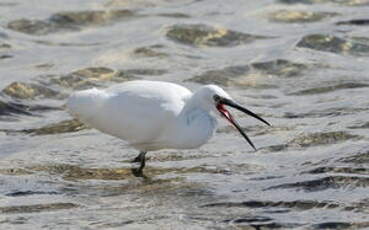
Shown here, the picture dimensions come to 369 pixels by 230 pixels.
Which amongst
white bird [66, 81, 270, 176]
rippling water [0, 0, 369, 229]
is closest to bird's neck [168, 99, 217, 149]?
white bird [66, 81, 270, 176]

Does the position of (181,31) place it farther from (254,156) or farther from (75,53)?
(254,156)

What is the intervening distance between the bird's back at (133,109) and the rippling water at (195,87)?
34 cm

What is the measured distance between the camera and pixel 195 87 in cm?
1194

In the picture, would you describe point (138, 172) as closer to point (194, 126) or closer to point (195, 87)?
point (194, 126)

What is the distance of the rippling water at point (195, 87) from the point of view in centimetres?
809

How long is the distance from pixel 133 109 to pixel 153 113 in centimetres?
17

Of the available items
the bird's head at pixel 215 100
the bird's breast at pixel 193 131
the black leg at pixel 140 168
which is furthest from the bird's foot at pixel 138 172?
the bird's head at pixel 215 100

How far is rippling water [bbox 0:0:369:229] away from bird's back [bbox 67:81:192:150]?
1.12 feet

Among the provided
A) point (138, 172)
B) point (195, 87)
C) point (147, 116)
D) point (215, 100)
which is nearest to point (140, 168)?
point (138, 172)

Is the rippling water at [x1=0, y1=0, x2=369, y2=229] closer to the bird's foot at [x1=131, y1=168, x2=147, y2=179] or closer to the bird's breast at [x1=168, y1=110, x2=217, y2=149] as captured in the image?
the bird's foot at [x1=131, y1=168, x2=147, y2=179]

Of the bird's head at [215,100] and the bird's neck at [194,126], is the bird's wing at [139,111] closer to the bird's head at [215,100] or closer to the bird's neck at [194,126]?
the bird's neck at [194,126]

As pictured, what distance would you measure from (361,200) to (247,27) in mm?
6239

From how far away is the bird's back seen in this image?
9.12 meters

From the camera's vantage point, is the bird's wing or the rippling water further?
the bird's wing
